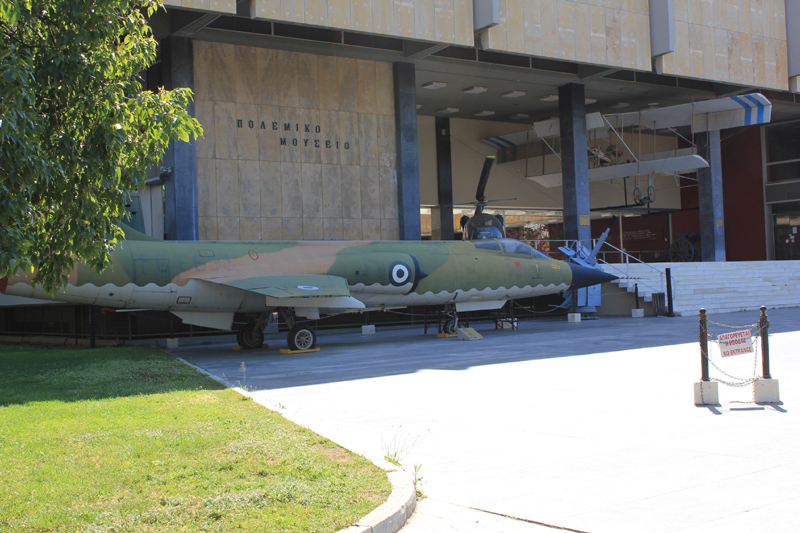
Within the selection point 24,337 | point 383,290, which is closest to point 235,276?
point 383,290

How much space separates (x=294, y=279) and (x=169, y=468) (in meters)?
11.3

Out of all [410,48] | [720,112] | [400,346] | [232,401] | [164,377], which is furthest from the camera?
[720,112]

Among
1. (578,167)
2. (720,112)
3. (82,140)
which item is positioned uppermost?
(720,112)

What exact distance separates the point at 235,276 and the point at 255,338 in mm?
2671

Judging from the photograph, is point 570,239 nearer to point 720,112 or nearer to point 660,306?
point 660,306

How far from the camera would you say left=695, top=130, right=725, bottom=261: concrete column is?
35.5m

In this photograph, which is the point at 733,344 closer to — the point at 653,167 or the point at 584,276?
the point at 584,276

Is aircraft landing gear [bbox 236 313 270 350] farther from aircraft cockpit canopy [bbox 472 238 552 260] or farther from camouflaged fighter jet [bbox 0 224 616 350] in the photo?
aircraft cockpit canopy [bbox 472 238 552 260]

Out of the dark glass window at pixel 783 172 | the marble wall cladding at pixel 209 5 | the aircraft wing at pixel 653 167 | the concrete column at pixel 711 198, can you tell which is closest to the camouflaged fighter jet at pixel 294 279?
the marble wall cladding at pixel 209 5

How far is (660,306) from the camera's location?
26625mm

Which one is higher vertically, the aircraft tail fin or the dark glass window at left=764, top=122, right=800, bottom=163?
the dark glass window at left=764, top=122, right=800, bottom=163

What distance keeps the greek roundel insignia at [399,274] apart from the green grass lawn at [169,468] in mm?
9346

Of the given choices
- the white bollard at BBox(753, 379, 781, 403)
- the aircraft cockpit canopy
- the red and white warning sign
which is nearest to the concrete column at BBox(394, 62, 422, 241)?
the aircraft cockpit canopy

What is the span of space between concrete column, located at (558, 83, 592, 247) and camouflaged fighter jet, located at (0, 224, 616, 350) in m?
9.33
